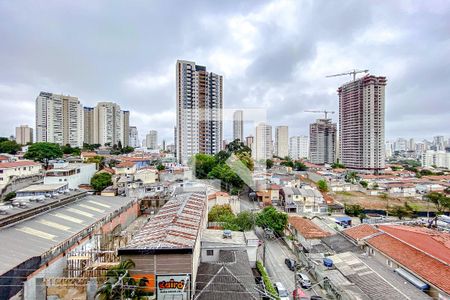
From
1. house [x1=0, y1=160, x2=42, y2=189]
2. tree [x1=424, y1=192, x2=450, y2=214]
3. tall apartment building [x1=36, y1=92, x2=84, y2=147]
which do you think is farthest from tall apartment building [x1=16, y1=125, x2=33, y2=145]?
tree [x1=424, y1=192, x2=450, y2=214]

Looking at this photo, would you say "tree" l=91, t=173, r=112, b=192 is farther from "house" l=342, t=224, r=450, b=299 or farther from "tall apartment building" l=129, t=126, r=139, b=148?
"tall apartment building" l=129, t=126, r=139, b=148

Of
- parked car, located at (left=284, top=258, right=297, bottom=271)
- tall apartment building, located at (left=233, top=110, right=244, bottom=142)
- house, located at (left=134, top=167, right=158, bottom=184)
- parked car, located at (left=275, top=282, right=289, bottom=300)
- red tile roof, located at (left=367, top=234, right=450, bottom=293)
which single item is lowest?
parked car, located at (left=284, top=258, right=297, bottom=271)

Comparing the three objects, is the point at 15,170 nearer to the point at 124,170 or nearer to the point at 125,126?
the point at 124,170

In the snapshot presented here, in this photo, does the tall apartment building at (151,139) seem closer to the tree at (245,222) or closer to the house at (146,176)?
the house at (146,176)

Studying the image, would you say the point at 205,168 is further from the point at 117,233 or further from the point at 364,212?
the point at 364,212

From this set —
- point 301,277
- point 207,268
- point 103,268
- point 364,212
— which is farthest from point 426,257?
point 364,212

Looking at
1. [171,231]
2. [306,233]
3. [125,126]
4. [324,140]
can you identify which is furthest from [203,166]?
[324,140]
